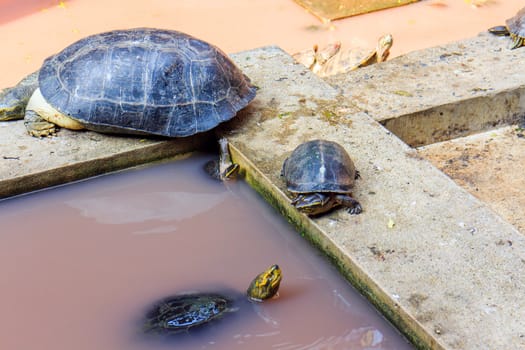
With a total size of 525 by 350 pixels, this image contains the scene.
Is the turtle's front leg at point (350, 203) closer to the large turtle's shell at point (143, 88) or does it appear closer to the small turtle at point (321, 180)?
the small turtle at point (321, 180)

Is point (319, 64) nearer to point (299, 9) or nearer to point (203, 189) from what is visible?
point (299, 9)

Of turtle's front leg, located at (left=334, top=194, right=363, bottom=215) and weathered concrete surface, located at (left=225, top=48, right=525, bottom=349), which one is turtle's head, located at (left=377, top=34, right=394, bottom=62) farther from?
turtle's front leg, located at (left=334, top=194, right=363, bottom=215)

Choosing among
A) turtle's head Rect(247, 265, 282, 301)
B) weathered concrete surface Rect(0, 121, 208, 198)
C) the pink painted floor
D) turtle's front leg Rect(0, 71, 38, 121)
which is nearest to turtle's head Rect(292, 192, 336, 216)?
turtle's head Rect(247, 265, 282, 301)

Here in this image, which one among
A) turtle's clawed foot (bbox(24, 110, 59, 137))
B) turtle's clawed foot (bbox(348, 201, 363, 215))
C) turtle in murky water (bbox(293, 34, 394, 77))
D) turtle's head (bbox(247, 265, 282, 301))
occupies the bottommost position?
turtle's head (bbox(247, 265, 282, 301))

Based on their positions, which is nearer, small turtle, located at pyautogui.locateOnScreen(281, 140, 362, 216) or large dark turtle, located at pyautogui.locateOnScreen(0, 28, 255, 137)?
small turtle, located at pyautogui.locateOnScreen(281, 140, 362, 216)

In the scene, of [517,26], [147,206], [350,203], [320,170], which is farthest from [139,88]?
[517,26]

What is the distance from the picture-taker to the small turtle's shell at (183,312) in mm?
3738

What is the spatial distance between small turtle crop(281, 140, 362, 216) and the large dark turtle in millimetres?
933

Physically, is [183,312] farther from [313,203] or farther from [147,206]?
[147,206]

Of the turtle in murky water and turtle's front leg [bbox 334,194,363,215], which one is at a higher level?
the turtle in murky water

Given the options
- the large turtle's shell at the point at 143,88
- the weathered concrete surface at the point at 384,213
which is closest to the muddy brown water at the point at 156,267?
the weathered concrete surface at the point at 384,213

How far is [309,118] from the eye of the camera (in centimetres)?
519

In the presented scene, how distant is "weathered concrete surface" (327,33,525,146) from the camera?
544 cm

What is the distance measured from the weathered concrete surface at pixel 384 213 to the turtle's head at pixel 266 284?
415 mm
